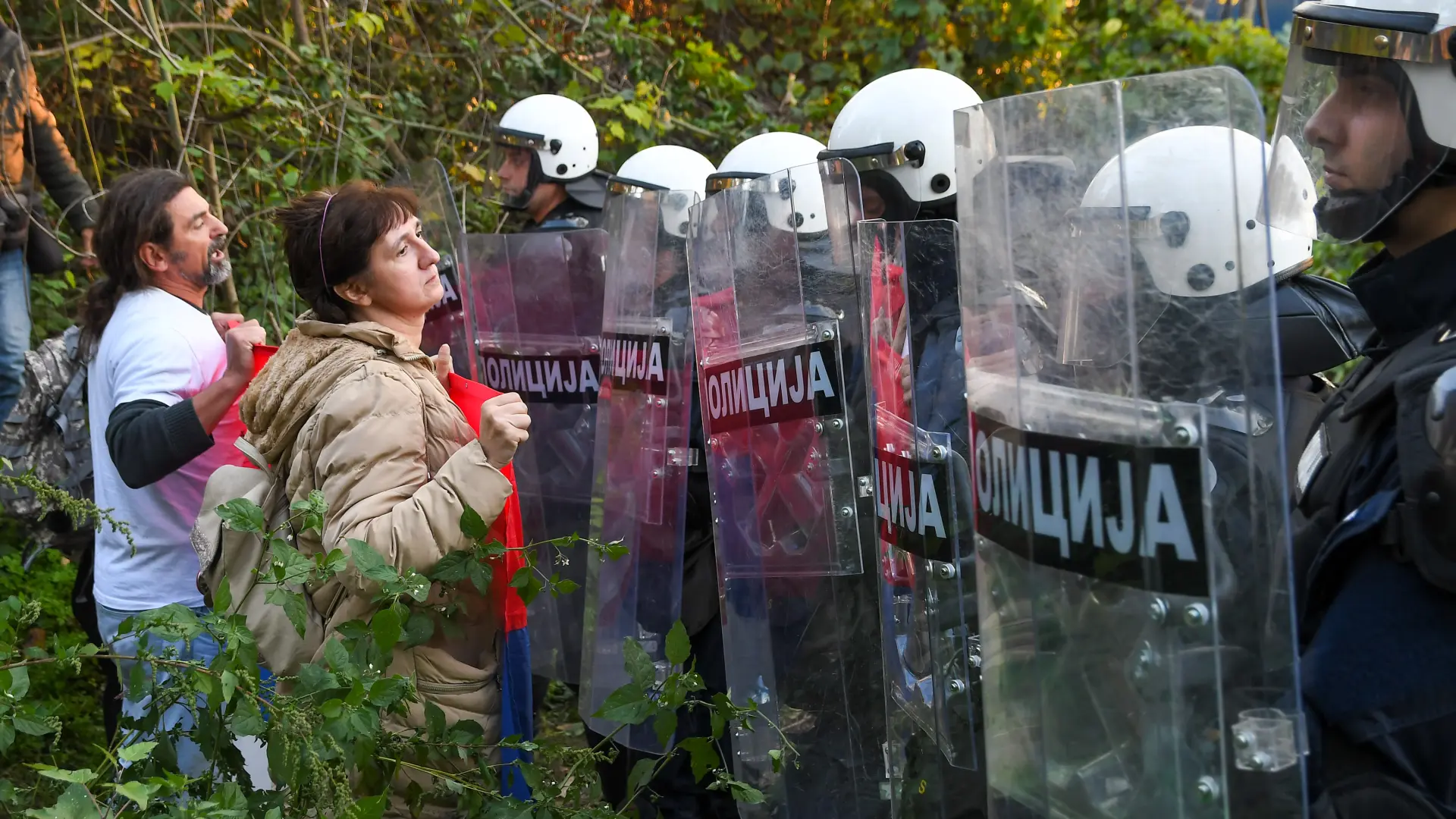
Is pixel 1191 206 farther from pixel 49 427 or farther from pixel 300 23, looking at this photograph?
pixel 300 23

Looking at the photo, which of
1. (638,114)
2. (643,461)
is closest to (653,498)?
(643,461)

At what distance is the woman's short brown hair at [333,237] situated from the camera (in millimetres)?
2381

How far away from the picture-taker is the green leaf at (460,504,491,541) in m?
2.08

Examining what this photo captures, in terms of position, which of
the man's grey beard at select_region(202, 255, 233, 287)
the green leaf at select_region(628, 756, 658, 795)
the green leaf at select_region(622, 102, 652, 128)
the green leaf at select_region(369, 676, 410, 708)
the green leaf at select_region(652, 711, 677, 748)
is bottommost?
the green leaf at select_region(628, 756, 658, 795)

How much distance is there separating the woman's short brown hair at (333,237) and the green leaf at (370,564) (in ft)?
1.96

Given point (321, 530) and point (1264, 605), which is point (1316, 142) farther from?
point (321, 530)

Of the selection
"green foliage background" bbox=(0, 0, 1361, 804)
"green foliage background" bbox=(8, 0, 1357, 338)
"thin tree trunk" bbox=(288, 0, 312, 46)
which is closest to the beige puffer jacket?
"green foliage background" bbox=(0, 0, 1361, 804)

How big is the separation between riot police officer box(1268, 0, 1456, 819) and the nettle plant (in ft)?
3.19

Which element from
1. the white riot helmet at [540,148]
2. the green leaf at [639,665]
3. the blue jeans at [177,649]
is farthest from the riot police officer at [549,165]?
the green leaf at [639,665]

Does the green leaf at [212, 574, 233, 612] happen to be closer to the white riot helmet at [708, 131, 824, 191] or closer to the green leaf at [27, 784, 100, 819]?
the green leaf at [27, 784, 100, 819]

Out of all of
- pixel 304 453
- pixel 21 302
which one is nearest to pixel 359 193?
pixel 304 453

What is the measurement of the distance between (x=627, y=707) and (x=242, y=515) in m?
0.70

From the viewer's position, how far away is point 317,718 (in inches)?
74.7

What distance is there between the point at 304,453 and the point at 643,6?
5952 millimetres
